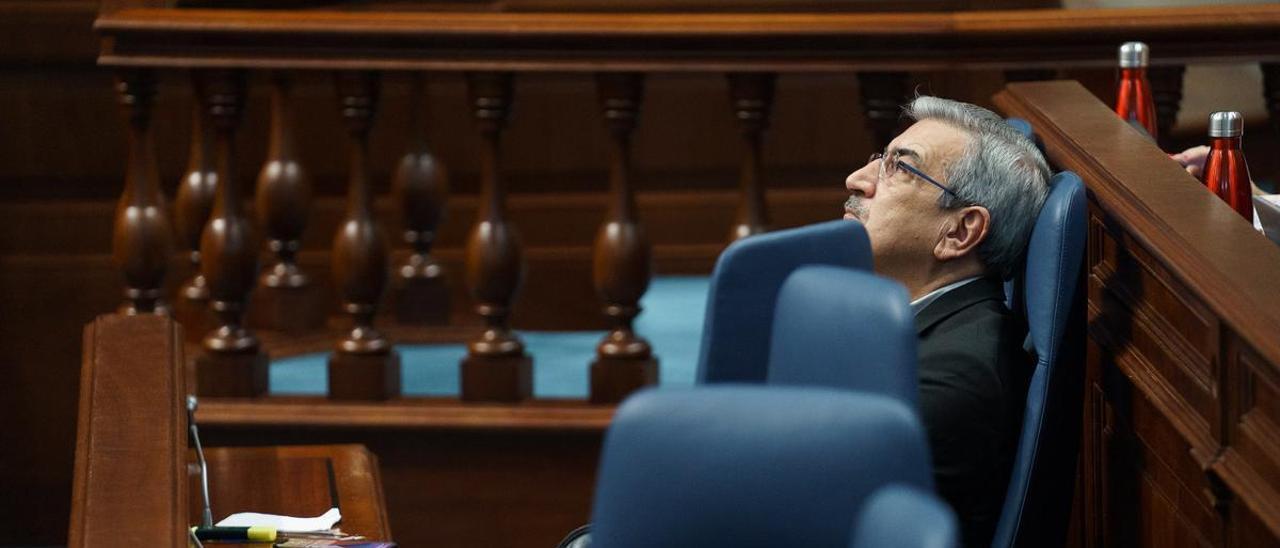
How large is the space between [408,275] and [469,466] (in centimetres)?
101

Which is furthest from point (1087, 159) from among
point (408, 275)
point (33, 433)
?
point (33, 433)

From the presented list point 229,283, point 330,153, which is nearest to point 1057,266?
point 229,283

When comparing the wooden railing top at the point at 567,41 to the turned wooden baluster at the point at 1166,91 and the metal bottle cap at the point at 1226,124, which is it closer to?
the turned wooden baluster at the point at 1166,91

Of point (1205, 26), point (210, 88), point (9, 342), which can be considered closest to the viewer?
point (1205, 26)

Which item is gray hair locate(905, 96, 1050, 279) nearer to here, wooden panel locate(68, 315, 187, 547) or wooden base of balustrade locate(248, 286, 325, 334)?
wooden panel locate(68, 315, 187, 547)

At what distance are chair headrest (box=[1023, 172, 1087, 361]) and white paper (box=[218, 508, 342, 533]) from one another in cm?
92

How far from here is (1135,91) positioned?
102 inches

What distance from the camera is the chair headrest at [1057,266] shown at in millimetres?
1811

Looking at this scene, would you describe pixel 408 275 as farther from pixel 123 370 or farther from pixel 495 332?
pixel 123 370

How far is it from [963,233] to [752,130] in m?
1.24

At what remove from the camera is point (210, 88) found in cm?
320

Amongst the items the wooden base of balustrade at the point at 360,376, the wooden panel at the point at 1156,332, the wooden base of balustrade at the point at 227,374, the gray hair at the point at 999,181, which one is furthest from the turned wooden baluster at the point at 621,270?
the wooden panel at the point at 1156,332

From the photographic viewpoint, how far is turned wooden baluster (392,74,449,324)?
383 cm

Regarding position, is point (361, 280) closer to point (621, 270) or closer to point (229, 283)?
point (229, 283)
